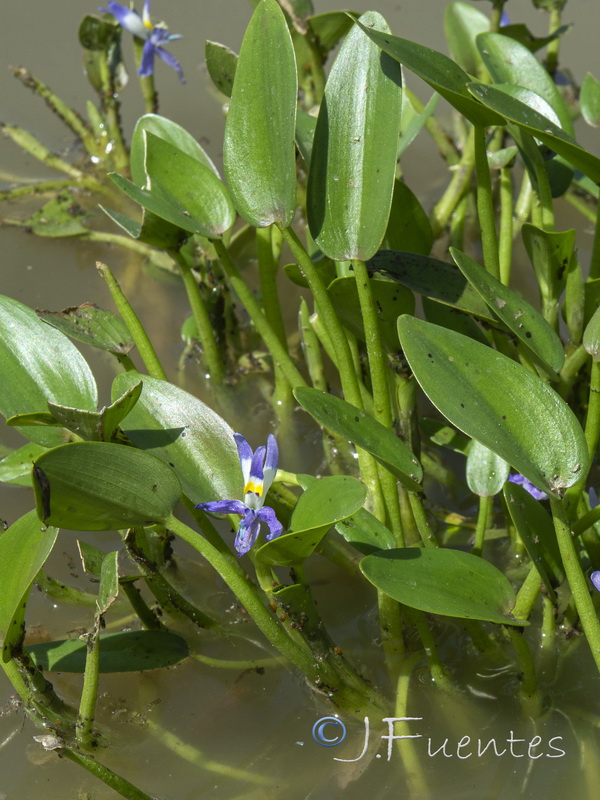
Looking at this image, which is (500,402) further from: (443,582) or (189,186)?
(189,186)

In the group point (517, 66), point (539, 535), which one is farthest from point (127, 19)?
point (539, 535)

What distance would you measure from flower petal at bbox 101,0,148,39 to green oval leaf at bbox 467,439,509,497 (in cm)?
134

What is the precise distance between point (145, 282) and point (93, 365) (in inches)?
12.4

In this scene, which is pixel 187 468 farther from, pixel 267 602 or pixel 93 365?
pixel 93 365

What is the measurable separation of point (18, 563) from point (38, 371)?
264 millimetres

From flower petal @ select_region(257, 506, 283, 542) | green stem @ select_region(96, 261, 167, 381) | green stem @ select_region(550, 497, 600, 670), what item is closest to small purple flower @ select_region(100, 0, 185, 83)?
green stem @ select_region(96, 261, 167, 381)

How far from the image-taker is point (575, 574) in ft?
3.50

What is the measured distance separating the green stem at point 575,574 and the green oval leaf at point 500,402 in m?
0.04

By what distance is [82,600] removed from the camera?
1.35m

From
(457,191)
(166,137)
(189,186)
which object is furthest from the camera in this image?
(457,191)

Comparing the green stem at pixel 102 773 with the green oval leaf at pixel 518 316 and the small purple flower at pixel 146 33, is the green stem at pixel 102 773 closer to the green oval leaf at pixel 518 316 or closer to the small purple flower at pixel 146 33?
the green oval leaf at pixel 518 316

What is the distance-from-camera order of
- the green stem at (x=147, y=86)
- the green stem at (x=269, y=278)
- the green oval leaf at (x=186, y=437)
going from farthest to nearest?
1. the green stem at (x=147, y=86)
2. the green stem at (x=269, y=278)
3. the green oval leaf at (x=186, y=437)

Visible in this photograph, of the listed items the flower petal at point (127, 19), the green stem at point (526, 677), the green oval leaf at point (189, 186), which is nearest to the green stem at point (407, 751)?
the green stem at point (526, 677)

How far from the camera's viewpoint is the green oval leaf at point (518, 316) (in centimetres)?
114
